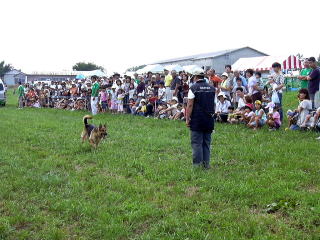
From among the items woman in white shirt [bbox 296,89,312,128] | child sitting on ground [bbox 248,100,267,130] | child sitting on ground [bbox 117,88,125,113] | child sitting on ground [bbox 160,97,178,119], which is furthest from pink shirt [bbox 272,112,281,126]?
child sitting on ground [bbox 117,88,125,113]

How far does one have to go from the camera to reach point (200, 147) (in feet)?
24.5

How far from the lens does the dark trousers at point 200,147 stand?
745cm

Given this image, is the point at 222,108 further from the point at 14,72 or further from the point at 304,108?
the point at 14,72

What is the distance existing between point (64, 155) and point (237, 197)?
4.88m

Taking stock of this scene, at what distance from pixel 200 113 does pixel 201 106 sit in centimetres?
13

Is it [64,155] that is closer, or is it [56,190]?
[56,190]

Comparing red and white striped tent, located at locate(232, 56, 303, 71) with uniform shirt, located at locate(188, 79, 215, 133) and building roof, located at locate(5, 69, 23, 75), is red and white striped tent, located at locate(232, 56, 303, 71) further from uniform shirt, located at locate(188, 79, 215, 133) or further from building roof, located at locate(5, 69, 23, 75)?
building roof, located at locate(5, 69, 23, 75)

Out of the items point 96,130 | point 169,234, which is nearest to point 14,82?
point 96,130

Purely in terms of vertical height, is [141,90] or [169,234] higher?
[141,90]

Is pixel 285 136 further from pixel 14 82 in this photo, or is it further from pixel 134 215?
pixel 14 82

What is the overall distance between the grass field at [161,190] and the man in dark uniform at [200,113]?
18.7 inches

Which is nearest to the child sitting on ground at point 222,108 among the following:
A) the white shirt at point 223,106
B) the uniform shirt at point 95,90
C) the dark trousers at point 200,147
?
the white shirt at point 223,106

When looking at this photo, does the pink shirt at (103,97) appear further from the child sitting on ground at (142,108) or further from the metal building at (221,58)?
the metal building at (221,58)

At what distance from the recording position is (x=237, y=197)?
577cm
